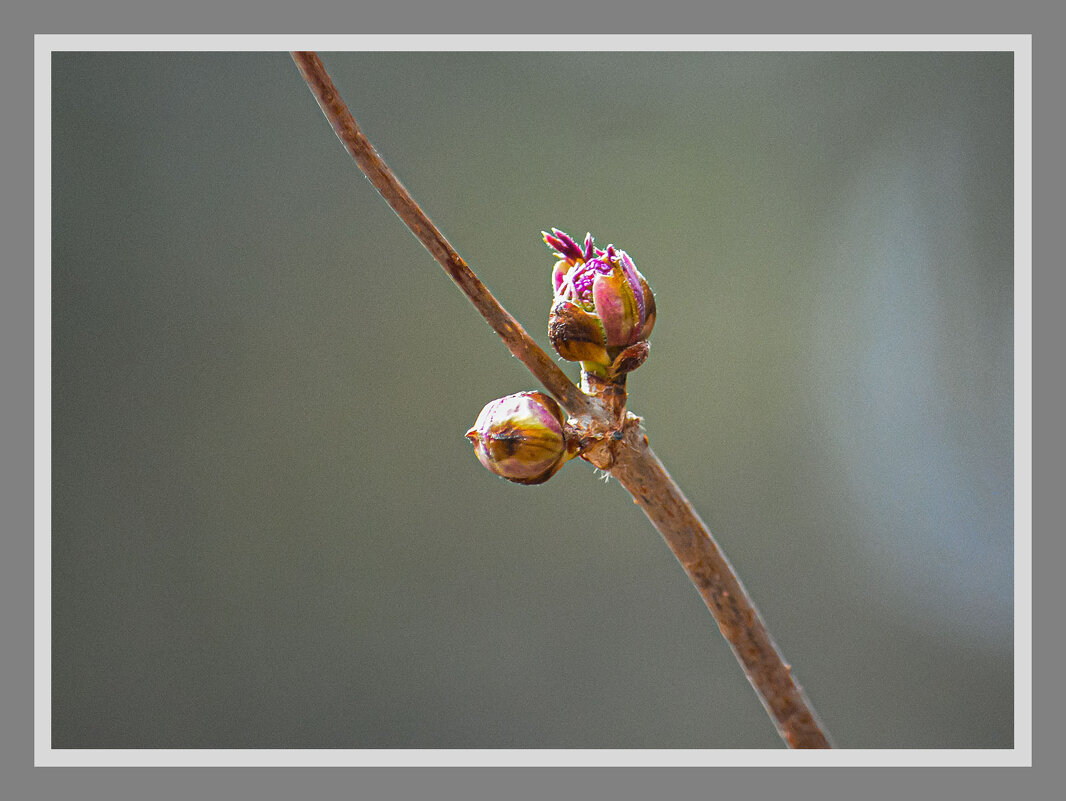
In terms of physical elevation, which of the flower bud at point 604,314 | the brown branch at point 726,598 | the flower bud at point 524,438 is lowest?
the brown branch at point 726,598

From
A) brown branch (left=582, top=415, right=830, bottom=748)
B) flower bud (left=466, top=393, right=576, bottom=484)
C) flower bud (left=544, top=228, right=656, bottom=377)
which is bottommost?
brown branch (left=582, top=415, right=830, bottom=748)

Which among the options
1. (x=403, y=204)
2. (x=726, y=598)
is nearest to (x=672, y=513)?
(x=726, y=598)

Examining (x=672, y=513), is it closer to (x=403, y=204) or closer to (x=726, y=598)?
(x=726, y=598)

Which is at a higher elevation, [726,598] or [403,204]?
[403,204]

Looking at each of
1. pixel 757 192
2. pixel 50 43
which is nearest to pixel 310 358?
pixel 757 192

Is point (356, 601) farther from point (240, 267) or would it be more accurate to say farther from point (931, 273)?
point (931, 273)
